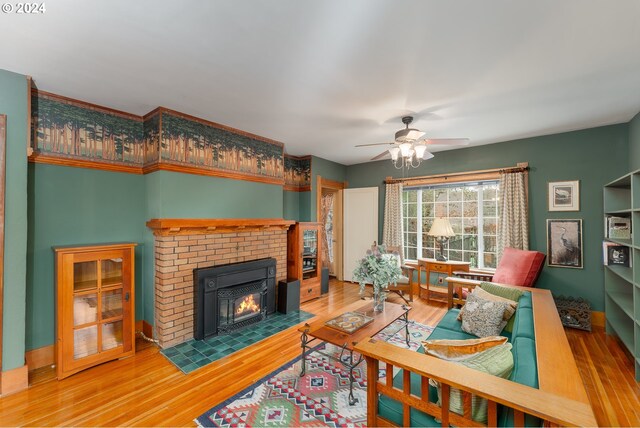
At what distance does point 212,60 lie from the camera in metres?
2.07

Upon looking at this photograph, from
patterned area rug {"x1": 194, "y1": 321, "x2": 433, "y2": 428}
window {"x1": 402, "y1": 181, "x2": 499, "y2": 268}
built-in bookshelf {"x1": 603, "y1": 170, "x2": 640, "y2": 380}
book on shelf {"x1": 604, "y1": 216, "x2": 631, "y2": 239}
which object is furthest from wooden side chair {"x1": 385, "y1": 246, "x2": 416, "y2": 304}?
book on shelf {"x1": 604, "y1": 216, "x2": 631, "y2": 239}

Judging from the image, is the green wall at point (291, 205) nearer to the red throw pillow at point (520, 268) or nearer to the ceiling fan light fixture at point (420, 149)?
the ceiling fan light fixture at point (420, 149)

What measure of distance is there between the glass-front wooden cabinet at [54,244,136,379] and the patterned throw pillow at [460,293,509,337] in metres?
3.35

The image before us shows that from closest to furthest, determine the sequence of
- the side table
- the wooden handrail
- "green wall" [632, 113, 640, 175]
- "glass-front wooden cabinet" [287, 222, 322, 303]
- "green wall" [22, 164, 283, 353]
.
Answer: the wooden handrail < "green wall" [22, 164, 283, 353] < "green wall" [632, 113, 640, 175] < the side table < "glass-front wooden cabinet" [287, 222, 322, 303]

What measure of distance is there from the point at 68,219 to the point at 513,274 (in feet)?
17.0

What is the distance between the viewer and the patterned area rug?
1940mm

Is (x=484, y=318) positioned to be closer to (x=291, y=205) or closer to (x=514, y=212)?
(x=514, y=212)

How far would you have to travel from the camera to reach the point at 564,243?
149 inches

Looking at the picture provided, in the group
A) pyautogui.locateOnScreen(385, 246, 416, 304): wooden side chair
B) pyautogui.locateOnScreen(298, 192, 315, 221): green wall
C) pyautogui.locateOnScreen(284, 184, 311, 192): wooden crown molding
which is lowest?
pyautogui.locateOnScreen(385, 246, 416, 304): wooden side chair

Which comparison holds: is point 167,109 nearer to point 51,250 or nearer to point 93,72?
point 93,72

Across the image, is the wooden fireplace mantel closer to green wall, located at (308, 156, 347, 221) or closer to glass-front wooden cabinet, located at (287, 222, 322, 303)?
glass-front wooden cabinet, located at (287, 222, 322, 303)

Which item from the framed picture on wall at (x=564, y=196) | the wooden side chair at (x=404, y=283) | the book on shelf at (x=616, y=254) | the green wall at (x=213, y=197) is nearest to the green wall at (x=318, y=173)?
the green wall at (x=213, y=197)

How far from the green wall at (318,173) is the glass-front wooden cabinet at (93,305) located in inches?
121

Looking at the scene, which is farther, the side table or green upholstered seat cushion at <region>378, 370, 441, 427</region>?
the side table
